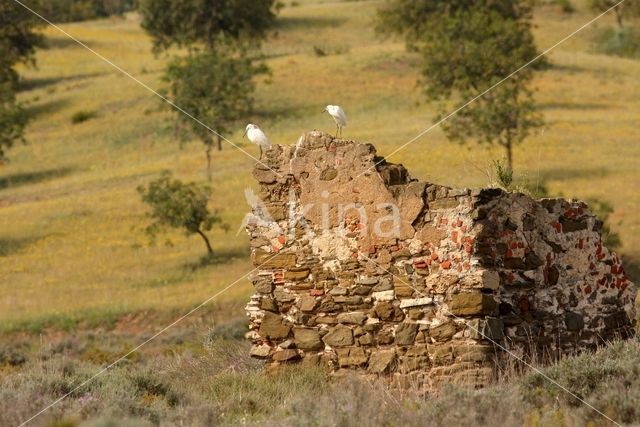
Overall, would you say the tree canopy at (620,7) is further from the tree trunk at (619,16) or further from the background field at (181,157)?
the background field at (181,157)

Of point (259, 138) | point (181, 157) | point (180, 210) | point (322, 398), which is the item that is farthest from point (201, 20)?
point (322, 398)

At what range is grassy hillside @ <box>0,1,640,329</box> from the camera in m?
38.0

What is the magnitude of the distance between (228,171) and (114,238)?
8753 millimetres

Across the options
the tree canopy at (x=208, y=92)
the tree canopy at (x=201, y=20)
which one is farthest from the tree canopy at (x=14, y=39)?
the tree canopy at (x=208, y=92)

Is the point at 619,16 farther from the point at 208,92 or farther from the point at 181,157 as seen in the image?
the point at 208,92

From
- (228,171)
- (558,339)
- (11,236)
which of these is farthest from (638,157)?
(558,339)

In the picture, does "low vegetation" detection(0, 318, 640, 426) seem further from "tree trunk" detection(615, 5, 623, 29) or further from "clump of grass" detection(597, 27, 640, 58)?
"tree trunk" detection(615, 5, 623, 29)

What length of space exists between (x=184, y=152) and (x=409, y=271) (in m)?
45.5

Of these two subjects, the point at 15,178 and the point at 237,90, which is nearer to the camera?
the point at 237,90

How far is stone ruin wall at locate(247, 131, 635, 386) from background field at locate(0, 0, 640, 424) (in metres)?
2.67

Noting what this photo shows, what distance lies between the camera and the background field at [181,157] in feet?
119

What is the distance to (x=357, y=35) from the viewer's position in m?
93.8

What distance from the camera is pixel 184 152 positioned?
192ft

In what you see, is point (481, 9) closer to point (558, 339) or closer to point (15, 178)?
point (15, 178)
